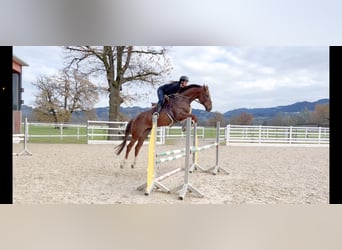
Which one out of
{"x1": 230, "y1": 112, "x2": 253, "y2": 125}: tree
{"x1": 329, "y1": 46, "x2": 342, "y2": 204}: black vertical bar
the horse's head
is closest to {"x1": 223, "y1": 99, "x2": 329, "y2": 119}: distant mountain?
{"x1": 230, "y1": 112, "x2": 253, "y2": 125}: tree

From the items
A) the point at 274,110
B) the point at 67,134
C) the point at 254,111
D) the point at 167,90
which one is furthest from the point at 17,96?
the point at 274,110

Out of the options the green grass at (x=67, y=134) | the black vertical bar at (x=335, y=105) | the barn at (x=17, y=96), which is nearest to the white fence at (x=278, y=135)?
the green grass at (x=67, y=134)

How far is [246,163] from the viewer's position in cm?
448

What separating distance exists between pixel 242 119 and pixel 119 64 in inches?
100

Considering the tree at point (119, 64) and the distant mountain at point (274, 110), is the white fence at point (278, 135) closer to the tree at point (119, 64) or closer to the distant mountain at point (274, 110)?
the distant mountain at point (274, 110)

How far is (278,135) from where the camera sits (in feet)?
21.0

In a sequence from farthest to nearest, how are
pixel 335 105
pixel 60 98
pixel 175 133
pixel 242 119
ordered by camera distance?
pixel 175 133
pixel 242 119
pixel 60 98
pixel 335 105

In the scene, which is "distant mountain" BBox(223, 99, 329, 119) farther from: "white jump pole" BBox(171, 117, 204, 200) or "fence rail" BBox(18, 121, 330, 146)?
"white jump pole" BBox(171, 117, 204, 200)

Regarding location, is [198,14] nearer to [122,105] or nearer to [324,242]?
[324,242]

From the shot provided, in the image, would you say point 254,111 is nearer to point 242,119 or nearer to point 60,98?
point 242,119

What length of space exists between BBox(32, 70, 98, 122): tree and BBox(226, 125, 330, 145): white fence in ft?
9.69

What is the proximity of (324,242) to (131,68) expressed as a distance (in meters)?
4.24

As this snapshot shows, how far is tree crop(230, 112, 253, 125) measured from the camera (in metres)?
4.93

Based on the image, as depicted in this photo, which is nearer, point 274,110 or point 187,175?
point 187,175
